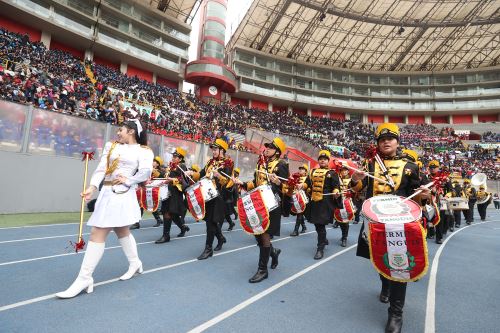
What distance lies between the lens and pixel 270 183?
4078 millimetres

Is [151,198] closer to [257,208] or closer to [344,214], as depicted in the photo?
[257,208]

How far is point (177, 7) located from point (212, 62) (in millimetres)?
9066

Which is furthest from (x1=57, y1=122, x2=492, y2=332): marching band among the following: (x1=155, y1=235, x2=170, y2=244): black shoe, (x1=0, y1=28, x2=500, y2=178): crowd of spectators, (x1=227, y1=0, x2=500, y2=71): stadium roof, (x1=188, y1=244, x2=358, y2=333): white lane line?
(x1=227, y1=0, x2=500, y2=71): stadium roof

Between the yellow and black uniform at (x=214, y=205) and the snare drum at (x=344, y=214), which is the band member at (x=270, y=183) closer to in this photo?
the yellow and black uniform at (x=214, y=205)

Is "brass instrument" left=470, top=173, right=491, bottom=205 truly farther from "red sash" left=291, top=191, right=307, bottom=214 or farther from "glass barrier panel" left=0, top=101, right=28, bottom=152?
"glass barrier panel" left=0, top=101, right=28, bottom=152

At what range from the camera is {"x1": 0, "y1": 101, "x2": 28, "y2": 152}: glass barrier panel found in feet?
27.1

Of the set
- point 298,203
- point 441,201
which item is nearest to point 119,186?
point 298,203

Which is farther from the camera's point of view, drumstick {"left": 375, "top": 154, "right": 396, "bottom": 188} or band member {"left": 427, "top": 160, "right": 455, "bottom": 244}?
band member {"left": 427, "top": 160, "right": 455, "bottom": 244}

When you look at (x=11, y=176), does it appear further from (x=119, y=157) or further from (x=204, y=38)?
(x=204, y=38)

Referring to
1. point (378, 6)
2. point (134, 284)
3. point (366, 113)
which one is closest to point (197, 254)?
point (134, 284)

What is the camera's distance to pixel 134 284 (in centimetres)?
343

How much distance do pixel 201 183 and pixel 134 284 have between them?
201cm

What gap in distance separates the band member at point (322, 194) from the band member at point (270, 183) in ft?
4.93

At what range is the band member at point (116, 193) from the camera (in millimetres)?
3043
